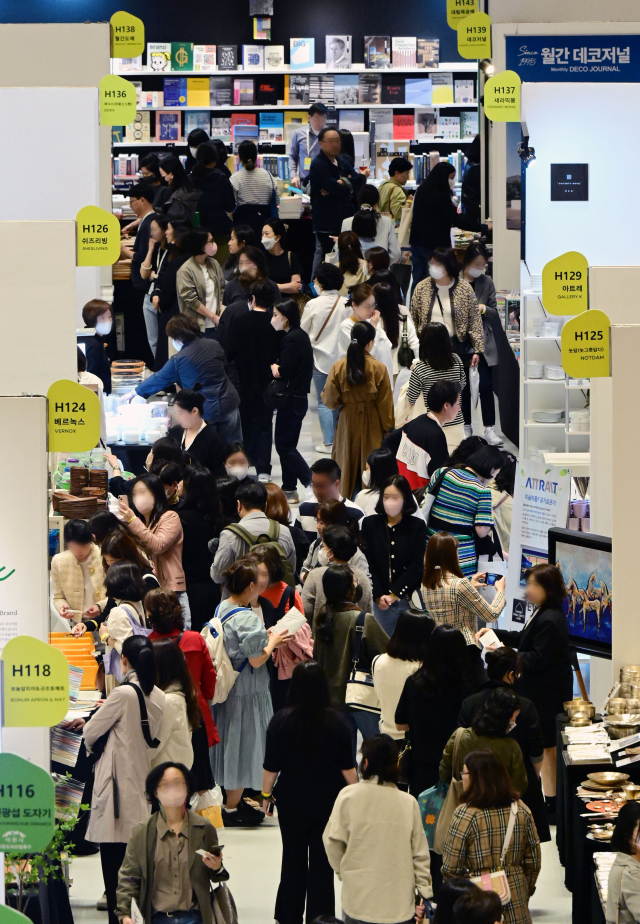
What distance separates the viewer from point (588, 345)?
17.6 feet

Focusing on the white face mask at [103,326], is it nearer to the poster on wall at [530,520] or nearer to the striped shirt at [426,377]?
the striped shirt at [426,377]

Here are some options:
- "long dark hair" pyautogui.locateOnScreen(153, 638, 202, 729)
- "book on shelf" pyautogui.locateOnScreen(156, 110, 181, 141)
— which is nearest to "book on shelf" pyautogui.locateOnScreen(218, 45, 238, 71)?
"book on shelf" pyautogui.locateOnScreen(156, 110, 181, 141)

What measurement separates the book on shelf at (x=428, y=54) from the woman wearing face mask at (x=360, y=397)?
25.8ft

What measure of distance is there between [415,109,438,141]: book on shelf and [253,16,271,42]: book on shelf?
200 cm

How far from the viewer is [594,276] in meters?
6.22

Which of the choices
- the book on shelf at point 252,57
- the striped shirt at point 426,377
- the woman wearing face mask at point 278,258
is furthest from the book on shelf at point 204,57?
the striped shirt at point 426,377

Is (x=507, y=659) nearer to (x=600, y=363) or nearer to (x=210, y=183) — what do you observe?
(x=600, y=363)

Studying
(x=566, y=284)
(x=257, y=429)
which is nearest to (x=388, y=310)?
(x=257, y=429)

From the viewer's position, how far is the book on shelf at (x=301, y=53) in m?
15.6

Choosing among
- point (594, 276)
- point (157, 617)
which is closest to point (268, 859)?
point (157, 617)

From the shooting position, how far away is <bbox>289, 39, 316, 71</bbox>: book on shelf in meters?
15.6

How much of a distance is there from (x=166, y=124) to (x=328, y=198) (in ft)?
13.2

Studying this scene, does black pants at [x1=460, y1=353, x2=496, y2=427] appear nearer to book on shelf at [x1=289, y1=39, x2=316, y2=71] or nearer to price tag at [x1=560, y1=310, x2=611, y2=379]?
price tag at [x1=560, y1=310, x2=611, y2=379]

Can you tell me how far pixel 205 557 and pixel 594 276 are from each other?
7.51 ft
